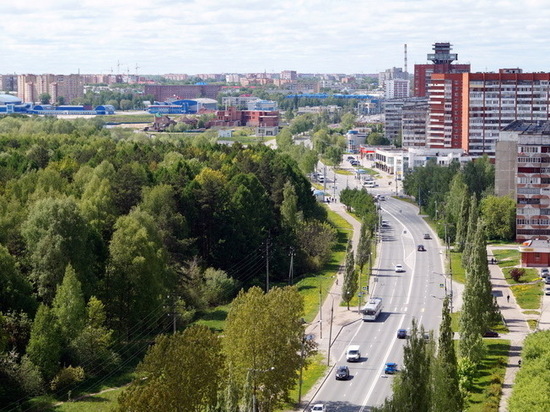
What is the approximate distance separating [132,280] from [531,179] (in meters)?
37.7

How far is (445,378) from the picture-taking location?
34156 millimetres

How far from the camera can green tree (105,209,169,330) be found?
51781 mm

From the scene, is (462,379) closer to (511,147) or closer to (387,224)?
(511,147)

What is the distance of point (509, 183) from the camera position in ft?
283

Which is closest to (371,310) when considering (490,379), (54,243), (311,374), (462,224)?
(311,374)

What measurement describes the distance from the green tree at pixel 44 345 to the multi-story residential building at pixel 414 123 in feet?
352

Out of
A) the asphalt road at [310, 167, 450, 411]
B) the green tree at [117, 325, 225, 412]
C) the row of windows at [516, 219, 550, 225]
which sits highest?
the green tree at [117, 325, 225, 412]

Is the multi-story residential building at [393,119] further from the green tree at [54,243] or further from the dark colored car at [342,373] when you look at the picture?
the dark colored car at [342,373]

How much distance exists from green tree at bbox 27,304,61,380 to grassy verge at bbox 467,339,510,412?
17.8m

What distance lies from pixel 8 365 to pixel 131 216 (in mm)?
15645

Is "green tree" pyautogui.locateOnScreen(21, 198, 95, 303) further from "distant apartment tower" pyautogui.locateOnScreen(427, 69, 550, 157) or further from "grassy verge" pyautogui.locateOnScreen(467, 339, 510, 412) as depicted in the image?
"distant apartment tower" pyautogui.locateOnScreen(427, 69, 550, 157)

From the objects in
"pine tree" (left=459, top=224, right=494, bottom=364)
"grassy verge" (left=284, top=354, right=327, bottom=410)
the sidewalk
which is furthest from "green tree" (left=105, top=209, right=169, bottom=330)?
the sidewalk

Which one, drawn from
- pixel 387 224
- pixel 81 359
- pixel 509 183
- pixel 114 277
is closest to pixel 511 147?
pixel 509 183

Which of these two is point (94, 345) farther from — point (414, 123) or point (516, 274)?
point (414, 123)
